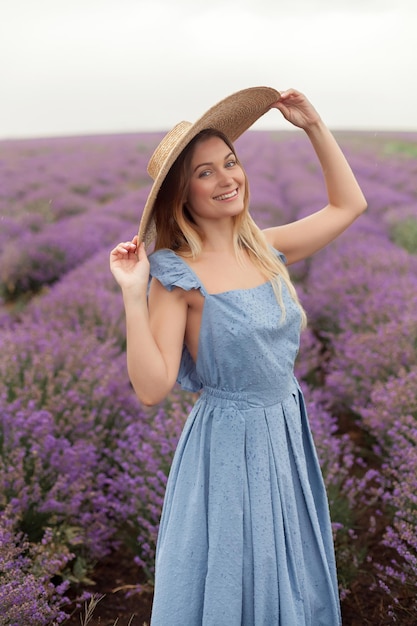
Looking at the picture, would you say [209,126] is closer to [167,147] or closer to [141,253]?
[167,147]

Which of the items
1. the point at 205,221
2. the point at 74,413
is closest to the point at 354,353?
the point at 74,413

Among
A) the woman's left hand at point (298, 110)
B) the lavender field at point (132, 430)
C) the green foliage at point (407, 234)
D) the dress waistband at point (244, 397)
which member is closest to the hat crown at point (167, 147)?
the woman's left hand at point (298, 110)

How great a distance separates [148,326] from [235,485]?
0.45 metres

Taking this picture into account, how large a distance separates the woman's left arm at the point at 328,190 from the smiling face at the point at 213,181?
0.91 ft

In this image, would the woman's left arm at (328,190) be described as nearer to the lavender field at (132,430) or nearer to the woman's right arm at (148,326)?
the woman's right arm at (148,326)

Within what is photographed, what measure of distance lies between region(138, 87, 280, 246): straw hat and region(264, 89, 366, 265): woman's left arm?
89mm

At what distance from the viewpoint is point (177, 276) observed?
168cm

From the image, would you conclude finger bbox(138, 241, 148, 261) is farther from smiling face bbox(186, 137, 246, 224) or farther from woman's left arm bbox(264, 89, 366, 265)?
woman's left arm bbox(264, 89, 366, 265)

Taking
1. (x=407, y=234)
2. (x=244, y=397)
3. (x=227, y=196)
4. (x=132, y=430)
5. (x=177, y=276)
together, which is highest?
(x=227, y=196)

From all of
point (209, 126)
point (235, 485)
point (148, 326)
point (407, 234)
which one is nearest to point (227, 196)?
point (209, 126)

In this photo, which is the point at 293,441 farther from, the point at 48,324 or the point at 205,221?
the point at 48,324

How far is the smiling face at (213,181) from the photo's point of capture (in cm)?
176

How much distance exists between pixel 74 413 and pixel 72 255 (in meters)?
4.22

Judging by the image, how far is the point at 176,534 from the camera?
1719 millimetres
